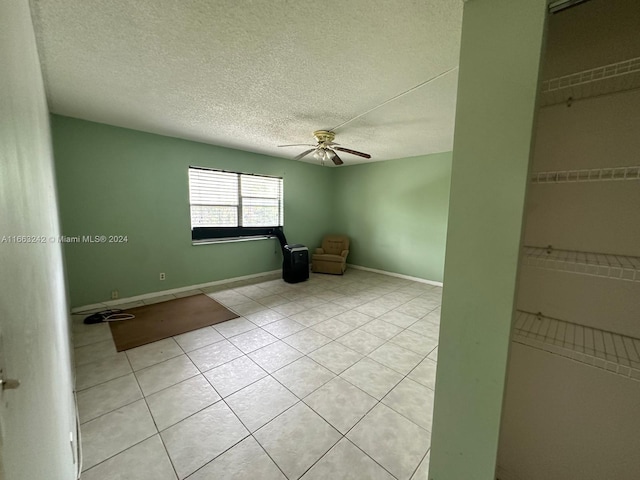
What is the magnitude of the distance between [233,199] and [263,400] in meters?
3.50

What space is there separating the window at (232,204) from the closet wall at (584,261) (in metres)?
4.23

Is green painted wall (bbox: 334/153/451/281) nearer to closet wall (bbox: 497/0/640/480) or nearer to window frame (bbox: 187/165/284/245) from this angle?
window frame (bbox: 187/165/284/245)

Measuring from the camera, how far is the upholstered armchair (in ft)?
17.4

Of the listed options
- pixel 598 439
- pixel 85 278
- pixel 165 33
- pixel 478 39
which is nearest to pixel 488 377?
pixel 598 439

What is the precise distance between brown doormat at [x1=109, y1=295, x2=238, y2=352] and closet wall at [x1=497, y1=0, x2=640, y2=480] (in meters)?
3.02

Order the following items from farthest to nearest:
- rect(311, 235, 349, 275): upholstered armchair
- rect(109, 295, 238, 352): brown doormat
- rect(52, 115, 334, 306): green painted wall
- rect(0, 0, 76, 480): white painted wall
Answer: rect(311, 235, 349, 275): upholstered armchair < rect(52, 115, 334, 306): green painted wall < rect(109, 295, 238, 352): brown doormat < rect(0, 0, 76, 480): white painted wall

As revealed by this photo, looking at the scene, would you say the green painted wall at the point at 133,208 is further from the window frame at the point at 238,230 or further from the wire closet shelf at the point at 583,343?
the wire closet shelf at the point at 583,343

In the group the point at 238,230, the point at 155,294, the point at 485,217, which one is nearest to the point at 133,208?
the point at 155,294

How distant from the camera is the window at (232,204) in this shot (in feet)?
13.4

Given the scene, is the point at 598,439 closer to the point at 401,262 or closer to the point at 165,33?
the point at 165,33

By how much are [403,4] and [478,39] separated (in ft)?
1.96

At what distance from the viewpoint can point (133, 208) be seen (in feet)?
11.3

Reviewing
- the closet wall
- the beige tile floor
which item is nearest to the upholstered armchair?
the beige tile floor

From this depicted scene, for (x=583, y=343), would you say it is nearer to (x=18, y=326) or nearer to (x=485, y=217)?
(x=485, y=217)
